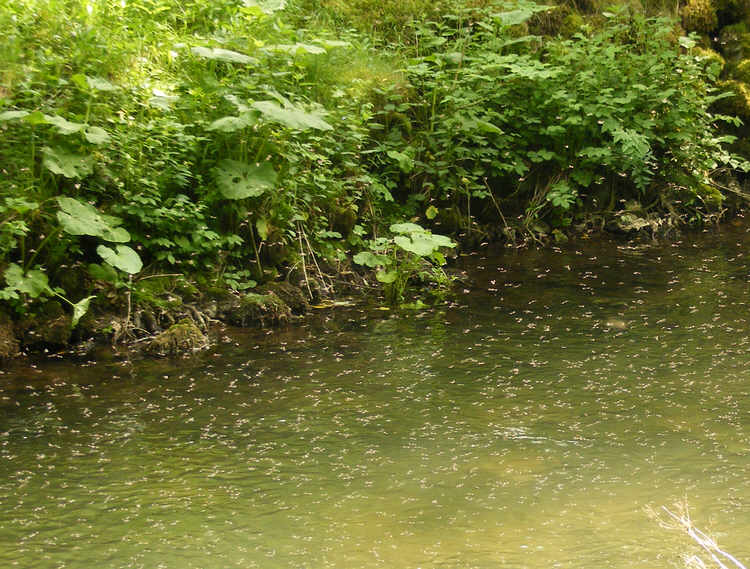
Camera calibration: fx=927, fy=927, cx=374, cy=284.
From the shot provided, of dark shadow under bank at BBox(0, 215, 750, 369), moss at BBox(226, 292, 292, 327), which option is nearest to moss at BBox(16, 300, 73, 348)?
dark shadow under bank at BBox(0, 215, 750, 369)

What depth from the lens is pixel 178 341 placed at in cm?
572

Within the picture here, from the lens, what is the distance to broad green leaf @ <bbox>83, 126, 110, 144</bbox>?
5465mm

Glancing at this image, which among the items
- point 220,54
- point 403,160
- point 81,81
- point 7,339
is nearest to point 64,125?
point 81,81

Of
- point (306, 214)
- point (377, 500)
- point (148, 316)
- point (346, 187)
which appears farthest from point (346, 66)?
point (377, 500)

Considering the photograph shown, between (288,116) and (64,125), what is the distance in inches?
55.3

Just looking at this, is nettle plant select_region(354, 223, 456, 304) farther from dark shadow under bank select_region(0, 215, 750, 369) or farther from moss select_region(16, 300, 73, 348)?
moss select_region(16, 300, 73, 348)

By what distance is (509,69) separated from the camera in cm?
879

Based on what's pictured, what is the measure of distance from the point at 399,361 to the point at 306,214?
1.71 meters

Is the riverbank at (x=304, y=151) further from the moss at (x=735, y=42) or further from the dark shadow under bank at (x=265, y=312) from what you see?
the moss at (x=735, y=42)

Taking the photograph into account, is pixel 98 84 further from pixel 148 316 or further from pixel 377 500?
pixel 377 500

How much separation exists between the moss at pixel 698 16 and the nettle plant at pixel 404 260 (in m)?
5.55

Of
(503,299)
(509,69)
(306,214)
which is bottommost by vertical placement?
(503,299)

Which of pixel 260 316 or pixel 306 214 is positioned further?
pixel 306 214

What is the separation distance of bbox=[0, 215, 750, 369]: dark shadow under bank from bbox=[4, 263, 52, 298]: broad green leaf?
0.26 meters
